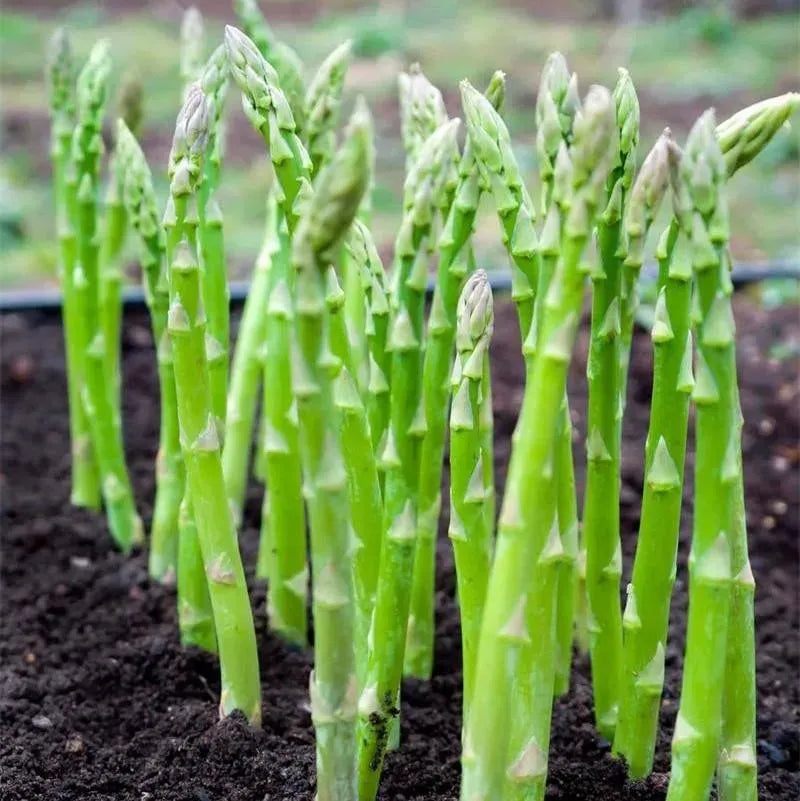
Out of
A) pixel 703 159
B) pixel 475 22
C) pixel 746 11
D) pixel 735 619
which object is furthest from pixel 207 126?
pixel 746 11

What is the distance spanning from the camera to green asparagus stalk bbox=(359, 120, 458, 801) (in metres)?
1.42

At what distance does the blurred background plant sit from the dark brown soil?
1.82 metres

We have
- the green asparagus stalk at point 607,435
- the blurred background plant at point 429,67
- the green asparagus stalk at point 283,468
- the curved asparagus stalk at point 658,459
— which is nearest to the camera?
the curved asparagus stalk at point 658,459

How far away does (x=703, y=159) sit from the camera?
3.91 ft

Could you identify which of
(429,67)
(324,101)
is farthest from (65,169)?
(429,67)

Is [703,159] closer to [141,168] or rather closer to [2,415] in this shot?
[141,168]

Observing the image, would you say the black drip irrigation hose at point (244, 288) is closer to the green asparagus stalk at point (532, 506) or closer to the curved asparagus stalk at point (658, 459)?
the curved asparagus stalk at point (658, 459)

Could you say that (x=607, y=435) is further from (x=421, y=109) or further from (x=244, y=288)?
(x=244, y=288)

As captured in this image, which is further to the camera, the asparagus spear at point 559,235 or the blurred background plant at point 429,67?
the blurred background plant at point 429,67

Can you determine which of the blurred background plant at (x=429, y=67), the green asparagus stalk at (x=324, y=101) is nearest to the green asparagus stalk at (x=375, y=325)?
the green asparagus stalk at (x=324, y=101)

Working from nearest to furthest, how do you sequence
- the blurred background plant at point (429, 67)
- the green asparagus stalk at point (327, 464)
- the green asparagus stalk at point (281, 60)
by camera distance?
the green asparagus stalk at point (327, 464)
the green asparagus stalk at point (281, 60)
the blurred background plant at point (429, 67)

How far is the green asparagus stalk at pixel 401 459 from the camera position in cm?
142

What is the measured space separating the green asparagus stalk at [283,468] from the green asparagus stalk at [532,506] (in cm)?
62

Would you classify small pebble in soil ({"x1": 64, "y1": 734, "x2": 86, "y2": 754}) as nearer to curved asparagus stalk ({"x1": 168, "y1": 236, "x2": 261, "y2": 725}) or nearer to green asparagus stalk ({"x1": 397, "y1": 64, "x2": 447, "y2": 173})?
curved asparagus stalk ({"x1": 168, "y1": 236, "x2": 261, "y2": 725})
